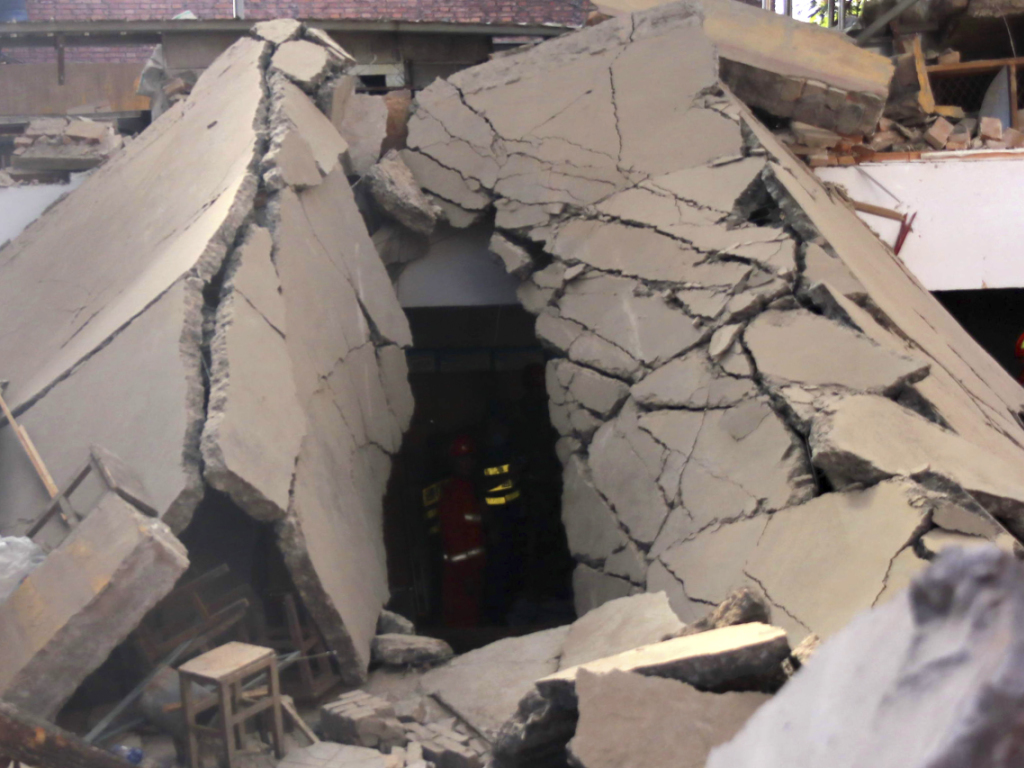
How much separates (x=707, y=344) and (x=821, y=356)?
1.56 ft

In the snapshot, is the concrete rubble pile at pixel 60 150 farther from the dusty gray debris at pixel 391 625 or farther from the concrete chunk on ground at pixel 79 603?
the concrete chunk on ground at pixel 79 603

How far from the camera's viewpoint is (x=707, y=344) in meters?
3.23

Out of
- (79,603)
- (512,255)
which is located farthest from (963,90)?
(79,603)

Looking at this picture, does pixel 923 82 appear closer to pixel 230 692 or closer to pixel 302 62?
pixel 302 62

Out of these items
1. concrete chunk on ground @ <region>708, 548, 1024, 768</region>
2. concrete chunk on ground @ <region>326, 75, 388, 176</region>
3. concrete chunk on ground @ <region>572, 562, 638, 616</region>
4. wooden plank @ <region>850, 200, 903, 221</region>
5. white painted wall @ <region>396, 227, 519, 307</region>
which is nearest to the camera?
concrete chunk on ground @ <region>708, 548, 1024, 768</region>

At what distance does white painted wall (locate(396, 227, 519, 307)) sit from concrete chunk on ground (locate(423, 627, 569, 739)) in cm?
207

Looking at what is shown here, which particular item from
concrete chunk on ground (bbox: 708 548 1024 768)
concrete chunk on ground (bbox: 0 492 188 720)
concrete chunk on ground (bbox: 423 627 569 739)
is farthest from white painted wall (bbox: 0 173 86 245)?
concrete chunk on ground (bbox: 708 548 1024 768)

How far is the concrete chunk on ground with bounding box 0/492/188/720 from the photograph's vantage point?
216cm

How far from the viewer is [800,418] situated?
2.67 meters

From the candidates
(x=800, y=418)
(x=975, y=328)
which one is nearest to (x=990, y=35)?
(x=975, y=328)

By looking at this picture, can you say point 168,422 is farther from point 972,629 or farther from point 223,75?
point 223,75

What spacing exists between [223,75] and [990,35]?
514 cm

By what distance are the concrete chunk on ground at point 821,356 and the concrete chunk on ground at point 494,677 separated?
44.5 inches

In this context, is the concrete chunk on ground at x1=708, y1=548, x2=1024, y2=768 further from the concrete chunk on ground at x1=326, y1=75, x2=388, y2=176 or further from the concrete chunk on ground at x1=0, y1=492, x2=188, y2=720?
the concrete chunk on ground at x1=326, y1=75, x2=388, y2=176
